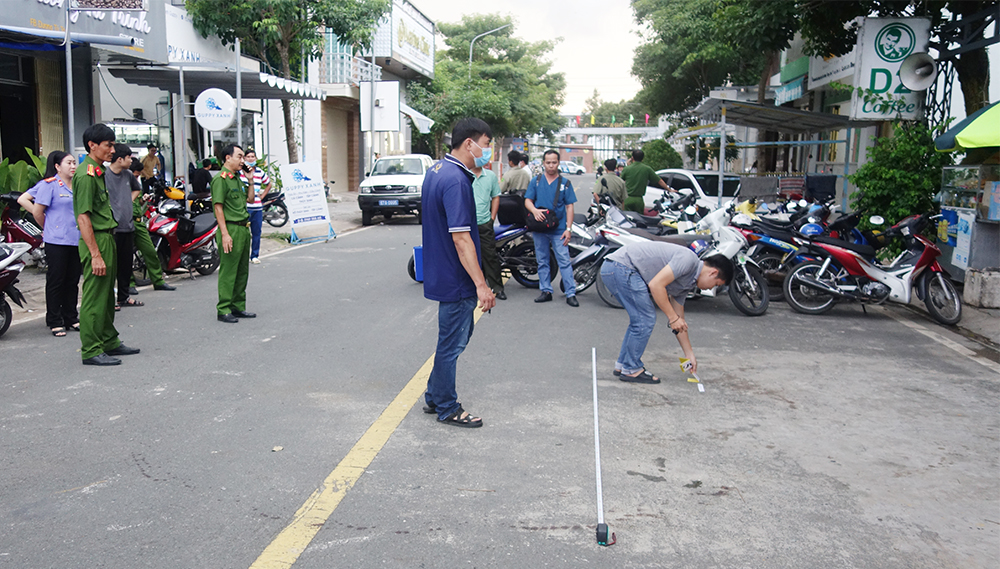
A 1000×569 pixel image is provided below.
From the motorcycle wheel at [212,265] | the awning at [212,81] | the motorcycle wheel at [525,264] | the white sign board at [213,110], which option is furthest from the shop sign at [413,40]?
the motorcycle wheel at [525,264]

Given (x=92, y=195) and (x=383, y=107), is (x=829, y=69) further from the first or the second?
(x=92, y=195)

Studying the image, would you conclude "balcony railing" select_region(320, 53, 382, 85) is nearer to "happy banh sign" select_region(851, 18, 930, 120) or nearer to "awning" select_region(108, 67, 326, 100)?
"awning" select_region(108, 67, 326, 100)

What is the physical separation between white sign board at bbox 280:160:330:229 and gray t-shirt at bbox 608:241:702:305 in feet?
33.6

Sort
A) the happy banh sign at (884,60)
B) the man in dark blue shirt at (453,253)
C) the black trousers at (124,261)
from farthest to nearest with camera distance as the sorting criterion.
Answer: the happy banh sign at (884,60), the black trousers at (124,261), the man in dark blue shirt at (453,253)

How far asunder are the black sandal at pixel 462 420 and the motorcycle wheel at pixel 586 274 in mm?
4874

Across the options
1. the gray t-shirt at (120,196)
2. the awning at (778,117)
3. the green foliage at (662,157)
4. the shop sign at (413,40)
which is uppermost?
the shop sign at (413,40)

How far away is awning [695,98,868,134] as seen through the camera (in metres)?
13.6

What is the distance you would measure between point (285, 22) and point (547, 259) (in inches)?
516

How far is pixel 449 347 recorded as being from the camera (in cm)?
487

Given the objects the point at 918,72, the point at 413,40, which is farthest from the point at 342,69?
the point at 918,72

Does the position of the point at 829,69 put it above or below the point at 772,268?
above

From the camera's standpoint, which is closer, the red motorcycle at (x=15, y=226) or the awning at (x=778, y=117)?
the red motorcycle at (x=15, y=226)

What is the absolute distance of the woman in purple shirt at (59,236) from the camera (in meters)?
7.05

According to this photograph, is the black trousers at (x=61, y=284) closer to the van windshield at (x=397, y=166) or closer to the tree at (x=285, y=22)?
the tree at (x=285, y=22)
